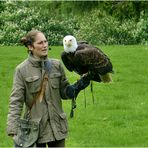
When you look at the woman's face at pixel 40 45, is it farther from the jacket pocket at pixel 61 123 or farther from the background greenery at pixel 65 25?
the background greenery at pixel 65 25

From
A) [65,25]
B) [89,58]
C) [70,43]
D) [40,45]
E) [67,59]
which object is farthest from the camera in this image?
[65,25]

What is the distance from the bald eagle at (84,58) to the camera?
6734 millimetres

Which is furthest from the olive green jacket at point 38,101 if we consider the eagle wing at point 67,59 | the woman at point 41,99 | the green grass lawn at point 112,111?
the green grass lawn at point 112,111

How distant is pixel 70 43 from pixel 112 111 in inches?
228

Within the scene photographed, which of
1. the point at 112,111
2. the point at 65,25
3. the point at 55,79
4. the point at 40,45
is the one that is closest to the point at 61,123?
the point at 55,79

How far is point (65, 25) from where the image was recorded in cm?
3005

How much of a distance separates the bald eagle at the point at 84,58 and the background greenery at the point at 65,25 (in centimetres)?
2011

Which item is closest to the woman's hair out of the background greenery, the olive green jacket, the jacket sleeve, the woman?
the woman

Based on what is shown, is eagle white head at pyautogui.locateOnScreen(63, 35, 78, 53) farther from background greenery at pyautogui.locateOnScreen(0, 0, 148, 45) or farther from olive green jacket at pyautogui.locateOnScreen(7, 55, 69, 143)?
background greenery at pyautogui.locateOnScreen(0, 0, 148, 45)

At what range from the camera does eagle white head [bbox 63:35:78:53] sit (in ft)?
21.6

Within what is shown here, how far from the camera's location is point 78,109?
12469 millimetres

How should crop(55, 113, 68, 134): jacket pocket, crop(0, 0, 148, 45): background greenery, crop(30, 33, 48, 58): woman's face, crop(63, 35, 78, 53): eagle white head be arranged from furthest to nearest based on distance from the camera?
crop(0, 0, 148, 45): background greenery < crop(63, 35, 78, 53): eagle white head < crop(55, 113, 68, 134): jacket pocket < crop(30, 33, 48, 58): woman's face

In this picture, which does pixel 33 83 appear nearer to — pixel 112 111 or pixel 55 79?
pixel 55 79

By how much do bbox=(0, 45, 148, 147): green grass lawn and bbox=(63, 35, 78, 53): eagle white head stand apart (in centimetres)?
342
